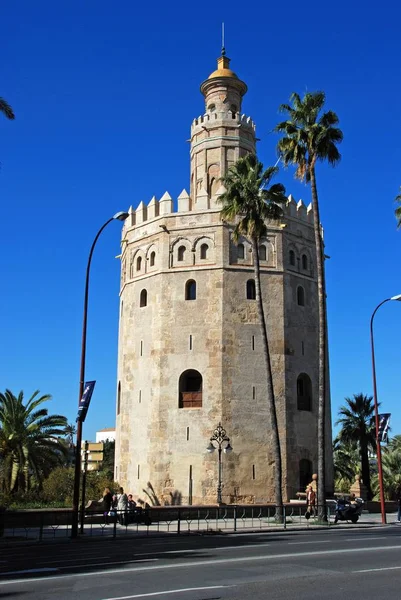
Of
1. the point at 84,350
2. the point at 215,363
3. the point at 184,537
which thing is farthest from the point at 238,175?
the point at 184,537

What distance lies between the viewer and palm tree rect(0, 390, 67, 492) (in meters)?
33.1

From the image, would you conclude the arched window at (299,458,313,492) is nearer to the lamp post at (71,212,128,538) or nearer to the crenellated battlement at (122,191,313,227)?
the crenellated battlement at (122,191,313,227)

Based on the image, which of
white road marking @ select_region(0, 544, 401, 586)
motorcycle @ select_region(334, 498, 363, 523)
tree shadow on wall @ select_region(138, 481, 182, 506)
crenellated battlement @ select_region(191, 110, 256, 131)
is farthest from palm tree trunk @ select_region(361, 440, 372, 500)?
white road marking @ select_region(0, 544, 401, 586)

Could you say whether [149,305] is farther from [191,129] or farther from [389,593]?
[389,593]

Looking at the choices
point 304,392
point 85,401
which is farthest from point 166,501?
point 85,401

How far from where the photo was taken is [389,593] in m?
9.40

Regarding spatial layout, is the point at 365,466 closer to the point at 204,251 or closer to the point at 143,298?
the point at 204,251

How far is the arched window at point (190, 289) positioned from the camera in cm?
3434

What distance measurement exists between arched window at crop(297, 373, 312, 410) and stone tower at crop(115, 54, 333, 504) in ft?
0.22

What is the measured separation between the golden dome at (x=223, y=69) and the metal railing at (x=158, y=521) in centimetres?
2558

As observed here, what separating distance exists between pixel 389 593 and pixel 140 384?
26.1 m

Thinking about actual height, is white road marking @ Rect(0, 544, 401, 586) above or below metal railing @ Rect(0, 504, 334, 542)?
above

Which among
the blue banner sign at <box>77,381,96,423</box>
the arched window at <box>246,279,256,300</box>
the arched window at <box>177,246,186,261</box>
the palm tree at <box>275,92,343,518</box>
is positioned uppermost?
the palm tree at <box>275,92,343,518</box>

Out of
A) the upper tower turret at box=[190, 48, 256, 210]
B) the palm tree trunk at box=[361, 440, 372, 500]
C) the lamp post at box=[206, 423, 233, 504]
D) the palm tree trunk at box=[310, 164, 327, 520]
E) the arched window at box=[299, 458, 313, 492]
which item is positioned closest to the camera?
the palm tree trunk at box=[310, 164, 327, 520]
